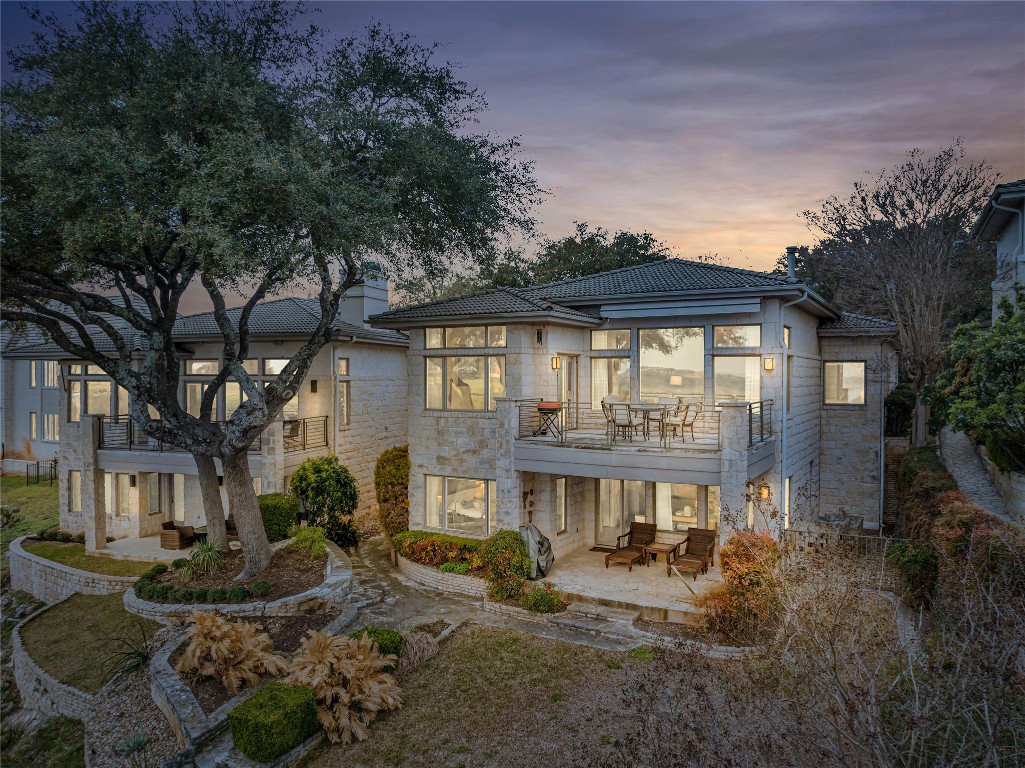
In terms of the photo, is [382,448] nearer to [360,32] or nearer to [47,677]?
[47,677]

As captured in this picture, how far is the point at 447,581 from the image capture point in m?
→ 14.8

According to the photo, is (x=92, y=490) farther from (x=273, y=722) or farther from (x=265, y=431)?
(x=273, y=722)

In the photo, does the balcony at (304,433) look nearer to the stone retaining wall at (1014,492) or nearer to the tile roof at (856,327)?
the tile roof at (856,327)

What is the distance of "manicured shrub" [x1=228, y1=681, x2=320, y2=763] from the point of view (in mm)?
8078

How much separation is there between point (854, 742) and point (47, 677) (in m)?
15.0

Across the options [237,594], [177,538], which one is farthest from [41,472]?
[237,594]

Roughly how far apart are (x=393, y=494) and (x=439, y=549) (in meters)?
2.94

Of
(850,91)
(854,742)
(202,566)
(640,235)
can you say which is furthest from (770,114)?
(640,235)

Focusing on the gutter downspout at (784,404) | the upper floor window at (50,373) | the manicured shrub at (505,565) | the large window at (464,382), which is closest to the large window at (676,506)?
the gutter downspout at (784,404)

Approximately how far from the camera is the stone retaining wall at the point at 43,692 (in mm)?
11812

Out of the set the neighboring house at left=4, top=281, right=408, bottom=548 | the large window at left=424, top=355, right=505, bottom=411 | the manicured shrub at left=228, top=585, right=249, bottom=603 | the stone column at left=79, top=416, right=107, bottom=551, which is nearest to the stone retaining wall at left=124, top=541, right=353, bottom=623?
the manicured shrub at left=228, top=585, right=249, bottom=603

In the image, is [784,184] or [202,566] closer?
[202,566]

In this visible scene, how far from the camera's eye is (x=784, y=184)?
2064 centimetres

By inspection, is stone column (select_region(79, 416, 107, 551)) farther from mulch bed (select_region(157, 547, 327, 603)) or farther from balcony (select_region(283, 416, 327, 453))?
balcony (select_region(283, 416, 327, 453))
